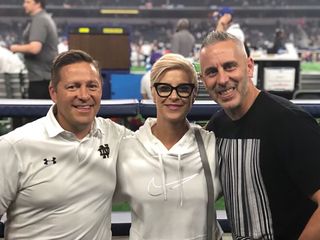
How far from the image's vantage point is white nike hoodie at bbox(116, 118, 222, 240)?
1.78m

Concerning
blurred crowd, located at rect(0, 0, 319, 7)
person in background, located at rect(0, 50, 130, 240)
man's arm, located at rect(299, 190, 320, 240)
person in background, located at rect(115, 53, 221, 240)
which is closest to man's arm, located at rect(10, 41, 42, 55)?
person in background, located at rect(0, 50, 130, 240)

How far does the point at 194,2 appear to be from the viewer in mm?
27422

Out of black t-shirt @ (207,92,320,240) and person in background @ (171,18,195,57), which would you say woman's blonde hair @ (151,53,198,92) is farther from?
person in background @ (171,18,195,57)

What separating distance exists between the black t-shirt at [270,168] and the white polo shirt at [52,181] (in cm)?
50

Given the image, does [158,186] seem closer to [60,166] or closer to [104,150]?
[104,150]

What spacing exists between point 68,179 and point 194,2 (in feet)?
88.0

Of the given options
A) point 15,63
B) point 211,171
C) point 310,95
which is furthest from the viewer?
point 15,63

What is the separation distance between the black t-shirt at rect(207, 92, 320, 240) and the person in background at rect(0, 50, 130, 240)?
0.51 m

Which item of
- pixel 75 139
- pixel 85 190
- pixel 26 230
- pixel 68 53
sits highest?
pixel 68 53

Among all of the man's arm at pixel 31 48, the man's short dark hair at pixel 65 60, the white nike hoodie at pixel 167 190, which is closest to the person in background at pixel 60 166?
the man's short dark hair at pixel 65 60

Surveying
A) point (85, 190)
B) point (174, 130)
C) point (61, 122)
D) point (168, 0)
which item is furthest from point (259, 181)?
point (168, 0)

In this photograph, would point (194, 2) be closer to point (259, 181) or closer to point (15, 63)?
point (15, 63)

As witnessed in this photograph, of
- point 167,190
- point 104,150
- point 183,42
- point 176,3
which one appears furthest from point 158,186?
point 176,3

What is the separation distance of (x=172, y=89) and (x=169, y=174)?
332mm
